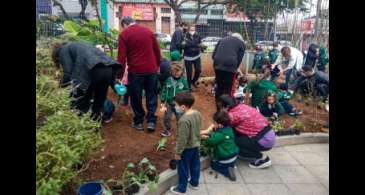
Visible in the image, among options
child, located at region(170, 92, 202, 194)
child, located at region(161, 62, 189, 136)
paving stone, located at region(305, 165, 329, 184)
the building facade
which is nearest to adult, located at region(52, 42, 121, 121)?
child, located at region(161, 62, 189, 136)

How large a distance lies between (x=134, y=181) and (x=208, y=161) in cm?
153

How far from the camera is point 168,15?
1278 centimetres

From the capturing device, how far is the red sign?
9680 millimetres

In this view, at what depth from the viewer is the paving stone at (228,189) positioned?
4.07 metres

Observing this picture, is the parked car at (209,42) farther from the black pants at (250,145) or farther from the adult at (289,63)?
the black pants at (250,145)

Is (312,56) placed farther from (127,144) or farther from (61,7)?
(61,7)

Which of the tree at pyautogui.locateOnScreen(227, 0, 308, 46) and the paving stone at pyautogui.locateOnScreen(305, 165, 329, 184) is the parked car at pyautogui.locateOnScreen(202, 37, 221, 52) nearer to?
the tree at pyautogui.locateOnScreen(227, 0, 308, 46)

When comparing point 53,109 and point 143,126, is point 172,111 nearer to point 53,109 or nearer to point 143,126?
point 143,126

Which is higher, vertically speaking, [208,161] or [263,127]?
[263,127]

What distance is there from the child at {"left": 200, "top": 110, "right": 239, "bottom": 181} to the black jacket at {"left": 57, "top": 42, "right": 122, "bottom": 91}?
1.77 m

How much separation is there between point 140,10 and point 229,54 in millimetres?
5221
